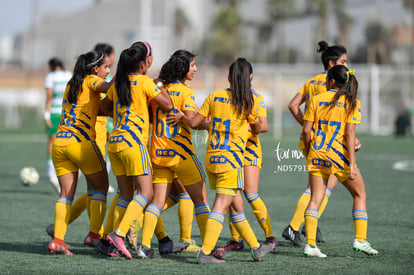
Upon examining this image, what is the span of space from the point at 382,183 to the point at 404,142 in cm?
1400

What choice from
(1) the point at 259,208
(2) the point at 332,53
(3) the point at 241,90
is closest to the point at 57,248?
(1) the point at 259,208

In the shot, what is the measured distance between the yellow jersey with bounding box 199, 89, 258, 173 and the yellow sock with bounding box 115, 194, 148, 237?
2.19 ft

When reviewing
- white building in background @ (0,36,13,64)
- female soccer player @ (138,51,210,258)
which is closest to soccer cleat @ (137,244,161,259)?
female soccer player @ (138,51,210,258)

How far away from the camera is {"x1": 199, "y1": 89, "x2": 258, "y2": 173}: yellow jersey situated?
5.89 m

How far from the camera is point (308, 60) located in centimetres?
4675

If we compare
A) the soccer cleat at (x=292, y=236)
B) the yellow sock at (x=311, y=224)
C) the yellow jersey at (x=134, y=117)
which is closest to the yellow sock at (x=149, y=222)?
the yellow jersey at (x=134, y=117)

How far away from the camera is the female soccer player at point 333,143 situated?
6.20m

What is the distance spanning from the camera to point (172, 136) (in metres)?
6.06

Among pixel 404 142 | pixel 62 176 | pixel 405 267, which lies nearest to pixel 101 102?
pixel 62 176

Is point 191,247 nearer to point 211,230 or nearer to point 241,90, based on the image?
point 211,230

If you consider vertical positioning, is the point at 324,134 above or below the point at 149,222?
above

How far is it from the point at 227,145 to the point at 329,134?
105 cm

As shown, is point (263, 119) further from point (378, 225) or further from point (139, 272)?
point (378, 225)

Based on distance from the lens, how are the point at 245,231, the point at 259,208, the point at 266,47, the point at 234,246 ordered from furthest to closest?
the point at 266,47 < the point at 234,246 < the point at 259,208 < the point at 245,231
